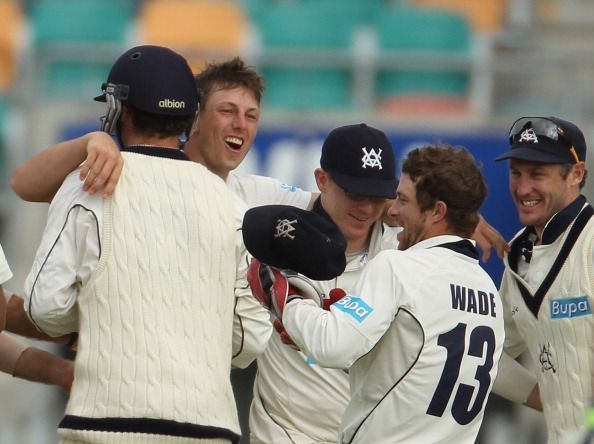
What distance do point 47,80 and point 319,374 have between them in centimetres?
447

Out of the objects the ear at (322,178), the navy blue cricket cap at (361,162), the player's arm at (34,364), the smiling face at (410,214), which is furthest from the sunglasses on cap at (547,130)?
the player's arm at (34,364)

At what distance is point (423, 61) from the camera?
8875 mm

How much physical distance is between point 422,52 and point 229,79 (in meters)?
4.93

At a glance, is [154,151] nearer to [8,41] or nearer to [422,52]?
[422,52]

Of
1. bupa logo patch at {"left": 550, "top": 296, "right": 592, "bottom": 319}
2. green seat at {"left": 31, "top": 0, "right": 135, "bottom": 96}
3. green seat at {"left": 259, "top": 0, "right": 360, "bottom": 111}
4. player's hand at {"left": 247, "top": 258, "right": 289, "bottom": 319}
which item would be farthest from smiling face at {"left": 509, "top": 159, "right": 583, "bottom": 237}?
green seat at {"left": 31, "top": 0, "right": 135, "bottom": 96}

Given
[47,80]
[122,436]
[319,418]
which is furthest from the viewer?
[47,80]

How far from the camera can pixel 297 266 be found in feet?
12.7

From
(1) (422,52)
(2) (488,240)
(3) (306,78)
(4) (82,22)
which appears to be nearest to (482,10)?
(1) (422,52)

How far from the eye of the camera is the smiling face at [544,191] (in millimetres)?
5059

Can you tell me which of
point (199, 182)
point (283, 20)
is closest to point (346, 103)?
point (283, 20)

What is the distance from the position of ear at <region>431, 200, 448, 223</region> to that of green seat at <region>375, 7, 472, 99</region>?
15.7ft

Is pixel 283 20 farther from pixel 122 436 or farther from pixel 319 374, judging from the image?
pixel 122 436

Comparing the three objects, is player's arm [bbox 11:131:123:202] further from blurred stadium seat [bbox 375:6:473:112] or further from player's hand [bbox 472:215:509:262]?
blurred stadium seat [bbox 375:6:473:112]

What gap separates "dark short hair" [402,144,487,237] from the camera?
13.6 feet
